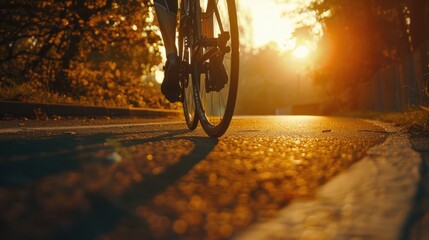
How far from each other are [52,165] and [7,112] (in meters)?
6.07

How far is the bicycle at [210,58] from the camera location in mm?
4215

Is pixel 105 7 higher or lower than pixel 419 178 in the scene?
higher

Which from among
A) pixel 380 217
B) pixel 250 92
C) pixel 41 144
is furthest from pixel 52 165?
pixel 250 92

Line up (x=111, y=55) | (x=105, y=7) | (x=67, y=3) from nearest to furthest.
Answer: (x=67, y=3) → (x=105, y=7) → (x=111, y=55)

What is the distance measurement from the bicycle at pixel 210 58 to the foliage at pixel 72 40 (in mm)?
7075

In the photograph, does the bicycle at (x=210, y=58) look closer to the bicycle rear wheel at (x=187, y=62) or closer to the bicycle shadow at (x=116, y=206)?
the bicycle rear wheel at (x=187, y=62)

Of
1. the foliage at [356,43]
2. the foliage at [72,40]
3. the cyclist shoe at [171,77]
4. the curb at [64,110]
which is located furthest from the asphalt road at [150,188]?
the foliage at [356,43]

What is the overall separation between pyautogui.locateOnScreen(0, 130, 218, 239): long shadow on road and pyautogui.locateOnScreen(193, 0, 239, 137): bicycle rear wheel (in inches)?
34.4

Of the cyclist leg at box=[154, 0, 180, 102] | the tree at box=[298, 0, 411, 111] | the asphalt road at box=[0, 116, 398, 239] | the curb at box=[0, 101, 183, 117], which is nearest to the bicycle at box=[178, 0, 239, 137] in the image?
the cyclist leg at box=[154, 0, 180, 102]

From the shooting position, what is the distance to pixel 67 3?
12.4 m

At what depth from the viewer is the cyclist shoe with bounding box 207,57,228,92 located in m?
4.50

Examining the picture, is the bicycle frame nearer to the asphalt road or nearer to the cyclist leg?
the cyclist leg

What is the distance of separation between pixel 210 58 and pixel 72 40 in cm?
1001

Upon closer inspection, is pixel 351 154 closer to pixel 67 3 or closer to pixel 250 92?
pixel 67 3
